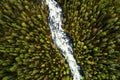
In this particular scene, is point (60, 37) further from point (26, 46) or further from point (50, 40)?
point (26, 46)

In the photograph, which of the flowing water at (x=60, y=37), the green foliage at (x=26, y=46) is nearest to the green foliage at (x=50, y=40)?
the green foliage at (x=26, y=46)

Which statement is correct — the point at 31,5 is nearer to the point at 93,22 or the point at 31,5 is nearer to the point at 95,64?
→ the point at 93,22

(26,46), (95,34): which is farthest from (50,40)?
(95,34)

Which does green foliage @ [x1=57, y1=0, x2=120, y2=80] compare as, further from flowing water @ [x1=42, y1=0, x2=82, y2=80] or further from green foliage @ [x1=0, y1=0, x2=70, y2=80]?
green foliage @ [x1=0, y1=0, x2=70, y2=80]

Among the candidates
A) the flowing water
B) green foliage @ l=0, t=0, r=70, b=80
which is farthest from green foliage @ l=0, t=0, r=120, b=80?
the flowing water

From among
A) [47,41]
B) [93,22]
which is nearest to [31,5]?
[47,41]
